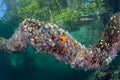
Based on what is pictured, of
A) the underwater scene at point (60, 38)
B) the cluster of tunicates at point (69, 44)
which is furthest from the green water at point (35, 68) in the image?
the cluster of tunicates at point (69, 44)

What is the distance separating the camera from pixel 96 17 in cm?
1811

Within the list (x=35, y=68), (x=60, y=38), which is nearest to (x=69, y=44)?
(x=60, y=38)

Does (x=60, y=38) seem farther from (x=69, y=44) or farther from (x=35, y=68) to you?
(x=35, y=68)

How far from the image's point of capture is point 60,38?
261 inches

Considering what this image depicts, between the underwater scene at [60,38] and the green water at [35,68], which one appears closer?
the underwater scene at [60,38]

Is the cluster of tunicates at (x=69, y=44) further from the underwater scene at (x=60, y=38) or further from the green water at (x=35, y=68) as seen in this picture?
the green water at (x=35, y=68)

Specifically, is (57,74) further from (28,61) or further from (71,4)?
(71,4)

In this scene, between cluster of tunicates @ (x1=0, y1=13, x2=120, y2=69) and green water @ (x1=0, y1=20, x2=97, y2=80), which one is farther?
green water @ (x1=0, y1=20, x2=97, y2=80)

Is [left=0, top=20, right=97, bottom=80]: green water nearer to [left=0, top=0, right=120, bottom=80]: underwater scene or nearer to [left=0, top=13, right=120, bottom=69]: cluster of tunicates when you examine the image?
[left=0, top=0, right=120, bottom=80]: underwater scene

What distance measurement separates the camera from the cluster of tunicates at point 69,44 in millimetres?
6621

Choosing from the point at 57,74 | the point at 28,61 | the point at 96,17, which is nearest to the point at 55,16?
the point at 96,17

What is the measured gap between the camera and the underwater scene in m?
6.70

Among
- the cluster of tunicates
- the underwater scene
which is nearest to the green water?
the underwater scene

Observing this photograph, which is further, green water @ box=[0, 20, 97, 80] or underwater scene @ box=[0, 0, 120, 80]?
green water @ box=[0, 20, 97, 80]
